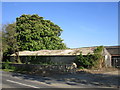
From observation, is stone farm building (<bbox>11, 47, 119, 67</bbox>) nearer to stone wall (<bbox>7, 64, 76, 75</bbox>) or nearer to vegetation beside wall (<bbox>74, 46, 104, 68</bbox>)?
vegetation beside wall (<bbox>74, 46, 104, 68</bbox>)

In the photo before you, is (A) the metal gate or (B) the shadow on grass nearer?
(B) the shadow on grass

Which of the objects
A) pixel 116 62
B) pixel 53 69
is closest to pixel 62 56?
pixel 53 69

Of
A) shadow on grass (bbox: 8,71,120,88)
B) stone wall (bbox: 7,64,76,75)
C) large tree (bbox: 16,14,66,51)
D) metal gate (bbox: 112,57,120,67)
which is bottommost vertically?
shadow on grass (bbox: 8,71,120,88)

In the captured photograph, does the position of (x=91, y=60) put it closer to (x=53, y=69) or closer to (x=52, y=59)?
(x=53, y=69)

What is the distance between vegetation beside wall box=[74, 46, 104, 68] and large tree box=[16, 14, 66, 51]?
18.0m

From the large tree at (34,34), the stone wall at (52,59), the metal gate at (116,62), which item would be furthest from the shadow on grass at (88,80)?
the large tree at (34,34)

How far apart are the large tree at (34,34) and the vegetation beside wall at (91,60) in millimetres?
18042

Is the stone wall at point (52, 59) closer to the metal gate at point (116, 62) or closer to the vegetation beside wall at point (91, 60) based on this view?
the vegetation beside wall at point (91, 60)

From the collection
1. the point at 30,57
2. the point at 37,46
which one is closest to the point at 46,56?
the point at 30,57

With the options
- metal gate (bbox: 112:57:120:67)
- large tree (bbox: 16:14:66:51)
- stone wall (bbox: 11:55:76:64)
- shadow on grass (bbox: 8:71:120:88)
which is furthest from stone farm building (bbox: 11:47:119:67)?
shadow on grass (bbox: 8:71:120:88)

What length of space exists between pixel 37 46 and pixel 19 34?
5425 mm

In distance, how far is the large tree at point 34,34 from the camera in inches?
1630

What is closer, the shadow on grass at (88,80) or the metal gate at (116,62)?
the shadow on grass at (88,80)

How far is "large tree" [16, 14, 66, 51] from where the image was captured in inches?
1630
